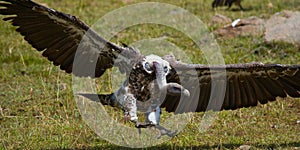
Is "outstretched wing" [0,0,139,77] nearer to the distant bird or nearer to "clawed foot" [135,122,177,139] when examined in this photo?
"clawed foot" [135,122,177,139]

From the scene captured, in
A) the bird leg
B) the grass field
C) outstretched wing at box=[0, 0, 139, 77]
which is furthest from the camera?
the grass field

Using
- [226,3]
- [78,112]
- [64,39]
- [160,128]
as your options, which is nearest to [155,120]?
[160,128]

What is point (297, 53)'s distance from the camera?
1058 centimetres

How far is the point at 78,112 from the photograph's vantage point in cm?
834

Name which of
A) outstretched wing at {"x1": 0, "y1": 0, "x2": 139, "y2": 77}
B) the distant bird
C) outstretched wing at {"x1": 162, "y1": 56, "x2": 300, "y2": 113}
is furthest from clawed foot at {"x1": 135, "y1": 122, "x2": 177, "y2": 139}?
the distant bird

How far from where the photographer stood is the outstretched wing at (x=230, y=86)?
6965 mm

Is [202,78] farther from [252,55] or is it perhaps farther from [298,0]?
[298,0]

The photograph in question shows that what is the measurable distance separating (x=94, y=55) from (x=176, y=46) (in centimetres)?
438

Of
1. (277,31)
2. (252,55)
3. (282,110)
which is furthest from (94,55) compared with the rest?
(277,31)

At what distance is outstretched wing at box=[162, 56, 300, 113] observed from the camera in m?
6.96

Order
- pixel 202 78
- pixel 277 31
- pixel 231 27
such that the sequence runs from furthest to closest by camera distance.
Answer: pixel 231 27 → pixel 277 31 → pixel 202 78

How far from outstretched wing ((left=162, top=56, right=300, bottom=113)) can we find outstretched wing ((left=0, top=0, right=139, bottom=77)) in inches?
32.4

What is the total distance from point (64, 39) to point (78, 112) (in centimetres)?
141

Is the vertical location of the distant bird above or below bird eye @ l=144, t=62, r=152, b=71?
above
